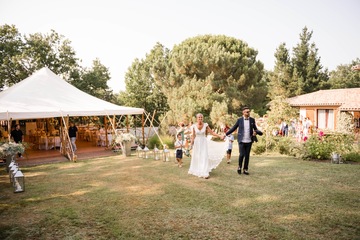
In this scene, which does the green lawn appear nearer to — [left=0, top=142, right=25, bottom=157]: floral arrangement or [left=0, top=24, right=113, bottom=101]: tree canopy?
[left=0, top=142, right=25, bottom=157]: floral arrangement

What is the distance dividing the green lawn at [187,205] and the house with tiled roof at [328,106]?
53.4ft

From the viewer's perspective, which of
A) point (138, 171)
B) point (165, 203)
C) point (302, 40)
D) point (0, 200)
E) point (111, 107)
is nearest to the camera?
point (165, 203)

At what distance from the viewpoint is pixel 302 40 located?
37688 millimetres

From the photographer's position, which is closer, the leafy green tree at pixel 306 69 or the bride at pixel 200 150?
the bride at pixel 200 150

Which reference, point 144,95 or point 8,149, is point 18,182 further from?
point 144,95

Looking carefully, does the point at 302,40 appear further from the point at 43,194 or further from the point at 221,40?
the point at 43,194

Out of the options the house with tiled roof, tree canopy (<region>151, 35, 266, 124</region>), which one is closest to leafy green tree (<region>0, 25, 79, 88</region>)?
tree canopy (<region>151, 35, 266, 124</region>)

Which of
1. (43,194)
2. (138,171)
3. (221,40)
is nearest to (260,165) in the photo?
(138,171)

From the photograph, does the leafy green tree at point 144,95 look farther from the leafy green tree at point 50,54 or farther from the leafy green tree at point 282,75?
the leafy green tree at point 282,75

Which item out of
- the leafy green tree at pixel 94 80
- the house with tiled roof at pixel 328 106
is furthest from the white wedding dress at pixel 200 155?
the leafy green tree at pixel 94 80

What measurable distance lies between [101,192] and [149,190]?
1.23 metres

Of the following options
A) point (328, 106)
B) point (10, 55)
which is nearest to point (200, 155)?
point (328, 106)

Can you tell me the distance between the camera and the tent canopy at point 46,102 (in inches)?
424

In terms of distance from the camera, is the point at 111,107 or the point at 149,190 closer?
the point at 149,190
